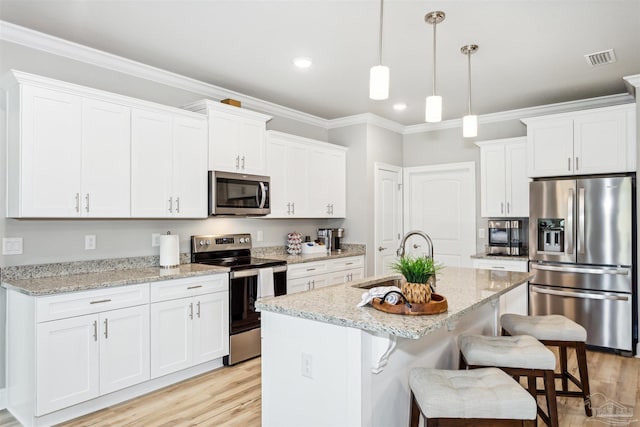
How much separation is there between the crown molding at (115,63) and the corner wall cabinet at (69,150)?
41cm

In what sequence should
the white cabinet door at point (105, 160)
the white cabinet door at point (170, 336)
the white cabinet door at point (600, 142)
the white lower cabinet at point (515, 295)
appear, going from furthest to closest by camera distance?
the white lower cabinet at point (515, 295)
the white cabinet door at point (600, 142)
the white cabinet door at point (170, 336)
the white cabinet door at point (105, 160)

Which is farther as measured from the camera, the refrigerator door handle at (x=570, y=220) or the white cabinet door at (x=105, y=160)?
the refrigerator door handle at (x=570, y=220)

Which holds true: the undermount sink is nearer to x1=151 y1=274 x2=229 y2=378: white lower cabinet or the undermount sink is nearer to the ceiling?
x1=151 y1=274 x2=229 y2=378: white lower cabinet

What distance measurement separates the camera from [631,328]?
12.8 feet

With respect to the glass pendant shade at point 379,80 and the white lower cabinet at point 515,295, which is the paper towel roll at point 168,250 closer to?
the glass pendant shade at point 379,80

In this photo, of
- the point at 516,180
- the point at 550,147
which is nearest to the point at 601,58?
the point at 550,147

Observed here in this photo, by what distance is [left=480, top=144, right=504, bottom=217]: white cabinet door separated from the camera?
493cm

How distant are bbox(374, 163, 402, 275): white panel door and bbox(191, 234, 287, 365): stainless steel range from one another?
1.75m

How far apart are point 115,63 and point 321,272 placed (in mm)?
2790

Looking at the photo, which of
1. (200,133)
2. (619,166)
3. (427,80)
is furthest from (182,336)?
(619,166)

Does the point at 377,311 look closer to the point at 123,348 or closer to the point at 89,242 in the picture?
the point at 123,348


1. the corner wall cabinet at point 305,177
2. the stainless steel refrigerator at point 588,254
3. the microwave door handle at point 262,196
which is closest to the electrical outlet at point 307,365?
the microwave door handle at point 262,196

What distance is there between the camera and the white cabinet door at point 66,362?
2.56 meters

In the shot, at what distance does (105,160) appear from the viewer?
3.11 m
